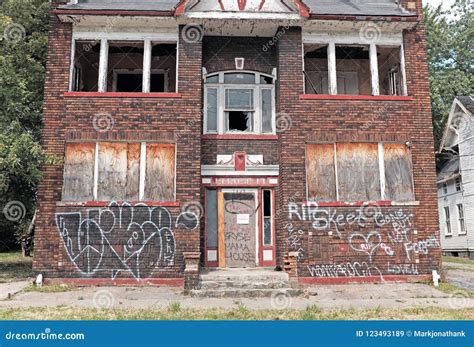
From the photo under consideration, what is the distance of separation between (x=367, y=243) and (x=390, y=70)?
595 cm

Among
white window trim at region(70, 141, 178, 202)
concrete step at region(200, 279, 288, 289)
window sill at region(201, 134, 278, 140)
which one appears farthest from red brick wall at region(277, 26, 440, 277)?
white window trim at region(70, 141, 178, 202)

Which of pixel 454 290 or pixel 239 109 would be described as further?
pixel 239 109

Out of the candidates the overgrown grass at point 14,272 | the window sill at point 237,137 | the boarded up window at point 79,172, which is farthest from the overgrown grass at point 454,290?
A: the overgrown grass at point 14,272

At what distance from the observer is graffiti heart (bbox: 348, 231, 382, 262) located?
12828 mm

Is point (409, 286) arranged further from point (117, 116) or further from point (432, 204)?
point (117, 116)

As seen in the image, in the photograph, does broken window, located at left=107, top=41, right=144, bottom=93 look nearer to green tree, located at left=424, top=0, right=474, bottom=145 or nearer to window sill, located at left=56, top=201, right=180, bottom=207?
window sill, located at left=56, top=201, right=180, bottom=207

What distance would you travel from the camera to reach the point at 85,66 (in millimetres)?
14758

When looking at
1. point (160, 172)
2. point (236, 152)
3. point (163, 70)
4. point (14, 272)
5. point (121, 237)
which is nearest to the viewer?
point (121, 237)

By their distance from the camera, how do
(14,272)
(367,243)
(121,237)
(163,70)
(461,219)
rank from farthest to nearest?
(461,219) < (14,272) < (163,70) < (367,243) < (121,237)

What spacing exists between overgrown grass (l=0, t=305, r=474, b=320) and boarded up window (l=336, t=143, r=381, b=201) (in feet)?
14.6

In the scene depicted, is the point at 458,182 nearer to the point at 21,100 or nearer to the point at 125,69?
the point at 125,69

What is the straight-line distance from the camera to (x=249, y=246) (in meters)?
13.4

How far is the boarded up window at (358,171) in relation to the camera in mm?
13258

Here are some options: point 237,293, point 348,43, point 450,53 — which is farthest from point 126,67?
point 450,53
